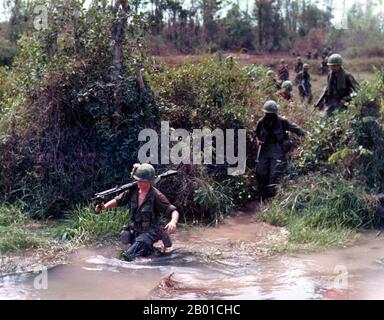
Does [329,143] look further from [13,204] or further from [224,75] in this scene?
[13,204]

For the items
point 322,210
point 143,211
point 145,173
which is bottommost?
point 322,210

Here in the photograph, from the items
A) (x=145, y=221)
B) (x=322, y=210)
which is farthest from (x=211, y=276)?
(x=322, y=210)

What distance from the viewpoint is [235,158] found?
9445 mm

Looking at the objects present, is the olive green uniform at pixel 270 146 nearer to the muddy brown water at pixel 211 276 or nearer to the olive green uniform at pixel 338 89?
the olive green uniform at pixel 338 89

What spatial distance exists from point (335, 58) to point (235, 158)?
2690 millimetres

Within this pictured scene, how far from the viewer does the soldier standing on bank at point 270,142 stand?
9172 millimetres

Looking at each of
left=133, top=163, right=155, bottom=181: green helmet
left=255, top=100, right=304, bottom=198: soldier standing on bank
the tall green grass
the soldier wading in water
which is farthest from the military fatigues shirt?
left=255, top=100, right=304, bottom=198: soldier standing on bank

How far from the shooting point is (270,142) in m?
9.27


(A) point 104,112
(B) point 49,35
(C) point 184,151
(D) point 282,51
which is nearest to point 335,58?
(C) point 184,151

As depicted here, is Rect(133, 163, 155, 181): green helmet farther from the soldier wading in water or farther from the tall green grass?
the tall green grass

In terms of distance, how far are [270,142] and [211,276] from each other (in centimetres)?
360

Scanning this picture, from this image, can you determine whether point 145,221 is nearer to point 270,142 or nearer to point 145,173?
point 145,173

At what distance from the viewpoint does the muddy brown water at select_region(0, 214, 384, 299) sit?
5578 millimetres

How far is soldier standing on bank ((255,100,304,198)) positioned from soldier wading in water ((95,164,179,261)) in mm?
2847
